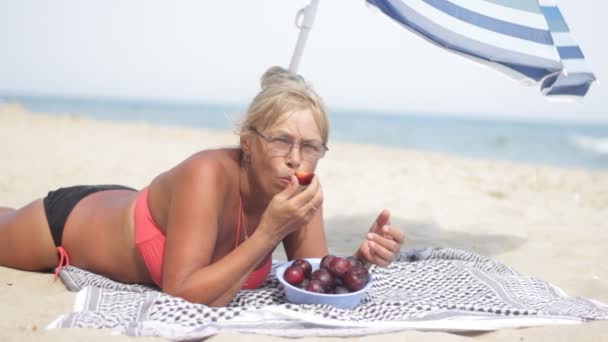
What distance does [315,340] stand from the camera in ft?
8.73

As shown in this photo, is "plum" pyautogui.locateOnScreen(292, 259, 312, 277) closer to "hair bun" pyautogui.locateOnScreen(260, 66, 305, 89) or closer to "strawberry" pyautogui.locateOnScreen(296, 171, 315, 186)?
"strawberry" pyautogui.locateOnScreen(296, 171, 315, 186)

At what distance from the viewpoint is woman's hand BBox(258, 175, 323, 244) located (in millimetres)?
2568

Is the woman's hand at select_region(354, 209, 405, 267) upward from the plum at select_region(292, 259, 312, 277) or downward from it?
upward

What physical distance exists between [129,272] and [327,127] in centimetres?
A: 146

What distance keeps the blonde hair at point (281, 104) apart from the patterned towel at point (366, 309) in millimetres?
881

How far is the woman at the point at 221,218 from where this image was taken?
2656 mm

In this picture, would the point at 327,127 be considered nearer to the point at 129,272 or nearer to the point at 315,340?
the point at 315,340

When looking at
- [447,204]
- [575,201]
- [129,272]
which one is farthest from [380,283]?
[575,201]

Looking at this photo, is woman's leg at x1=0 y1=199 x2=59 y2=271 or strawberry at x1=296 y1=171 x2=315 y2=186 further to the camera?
woman's leg at x1=0 y1=199 x2=59 y2=271

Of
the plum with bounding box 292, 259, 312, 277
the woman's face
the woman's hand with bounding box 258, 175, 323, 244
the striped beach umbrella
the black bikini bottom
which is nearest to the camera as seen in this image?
the woman's hand with bounding box 258, 175, 323, 244

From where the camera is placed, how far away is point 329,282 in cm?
295

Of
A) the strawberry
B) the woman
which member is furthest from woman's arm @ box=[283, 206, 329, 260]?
the strawberry

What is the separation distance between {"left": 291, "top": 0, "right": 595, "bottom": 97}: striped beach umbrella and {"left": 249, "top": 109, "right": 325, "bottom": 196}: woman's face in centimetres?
152

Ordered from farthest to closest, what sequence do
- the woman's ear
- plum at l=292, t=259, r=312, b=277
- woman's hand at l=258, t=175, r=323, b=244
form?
1. plum at l=292, t=259, r=312, b=277
2. the woman's ear
3. woman's hand at l=258, t=175, r=323, b=244
